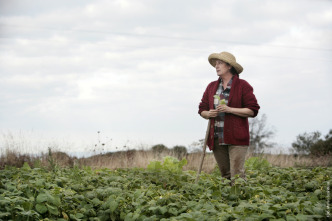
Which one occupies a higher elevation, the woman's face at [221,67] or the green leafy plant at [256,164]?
the woman's face at [221,67]

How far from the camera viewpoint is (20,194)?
4508 millimetres

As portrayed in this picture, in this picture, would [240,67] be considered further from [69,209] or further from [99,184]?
[69,209]

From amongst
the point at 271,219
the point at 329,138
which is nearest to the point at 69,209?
the point at 271,219

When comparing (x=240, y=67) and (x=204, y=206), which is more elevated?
(x=240, y=67)

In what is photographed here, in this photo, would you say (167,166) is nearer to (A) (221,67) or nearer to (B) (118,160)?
(A) (221,67)

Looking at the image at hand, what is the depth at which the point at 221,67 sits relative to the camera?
228 inches

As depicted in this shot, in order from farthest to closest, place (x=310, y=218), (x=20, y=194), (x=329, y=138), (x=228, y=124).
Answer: (x=329, y=138), (x=228, y=124), (x=20, y=194), (x=310, y=218)

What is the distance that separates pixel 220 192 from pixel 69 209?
71.4 inches

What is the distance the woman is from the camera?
5.49 meters

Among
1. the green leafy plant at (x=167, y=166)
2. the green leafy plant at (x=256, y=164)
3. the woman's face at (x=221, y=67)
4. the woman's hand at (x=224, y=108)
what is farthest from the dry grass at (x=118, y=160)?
the woman's hand at (x=224, y=108)

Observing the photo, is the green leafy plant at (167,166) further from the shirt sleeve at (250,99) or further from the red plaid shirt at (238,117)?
the shirt sleeve at (250,99)

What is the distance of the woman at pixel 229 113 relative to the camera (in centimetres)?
549

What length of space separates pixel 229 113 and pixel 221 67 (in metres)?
0.74

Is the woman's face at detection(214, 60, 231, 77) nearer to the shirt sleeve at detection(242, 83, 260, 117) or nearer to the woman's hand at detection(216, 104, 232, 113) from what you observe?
the shirt sleeve at detection(242, 83, 260, 117)
